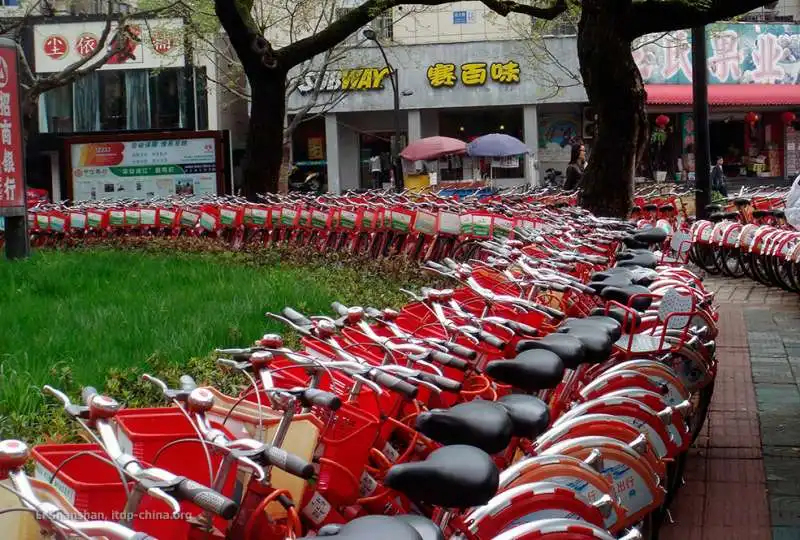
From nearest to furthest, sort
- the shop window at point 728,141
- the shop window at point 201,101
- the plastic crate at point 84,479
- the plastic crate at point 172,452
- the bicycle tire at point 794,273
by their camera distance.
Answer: the plastic crate at point 84,479 < the plastic crate at point 172,452 < the bicycle tire at point 794,273 < the shop window at point 201,101 < the shop window at point 728,141

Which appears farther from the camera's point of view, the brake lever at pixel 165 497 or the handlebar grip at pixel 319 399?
the handlebar grip at pixel 319 399

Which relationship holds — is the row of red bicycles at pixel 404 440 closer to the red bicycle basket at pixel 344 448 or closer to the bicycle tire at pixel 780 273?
the red bicycle basket at pixel 344 448

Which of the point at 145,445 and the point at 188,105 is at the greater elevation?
the point at 188,105

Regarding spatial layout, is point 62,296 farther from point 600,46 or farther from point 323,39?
point 323,39

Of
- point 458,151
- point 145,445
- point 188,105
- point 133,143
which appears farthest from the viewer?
point 188,105

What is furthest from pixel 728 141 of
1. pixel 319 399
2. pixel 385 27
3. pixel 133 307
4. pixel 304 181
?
pixel 319 399

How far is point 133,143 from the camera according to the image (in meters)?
19.8

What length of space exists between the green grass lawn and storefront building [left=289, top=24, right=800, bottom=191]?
24.8m

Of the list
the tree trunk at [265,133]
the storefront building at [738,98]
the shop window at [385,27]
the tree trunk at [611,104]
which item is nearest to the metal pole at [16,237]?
the tree trunk at [265,133]

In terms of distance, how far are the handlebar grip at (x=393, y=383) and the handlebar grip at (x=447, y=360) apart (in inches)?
14.2

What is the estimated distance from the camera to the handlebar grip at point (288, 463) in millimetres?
2291

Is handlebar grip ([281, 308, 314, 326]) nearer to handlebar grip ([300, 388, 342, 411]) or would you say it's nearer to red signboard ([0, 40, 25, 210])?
handlebar grip ([300, 388, 342, 411])

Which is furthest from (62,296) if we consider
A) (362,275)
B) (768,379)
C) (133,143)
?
(133,143)

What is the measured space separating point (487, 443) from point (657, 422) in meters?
1.57
